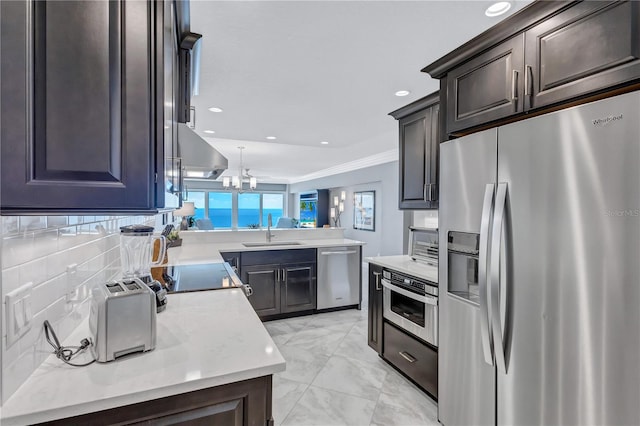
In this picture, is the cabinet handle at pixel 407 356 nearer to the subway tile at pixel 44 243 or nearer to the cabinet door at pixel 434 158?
the cabinet door at pixel 434 158

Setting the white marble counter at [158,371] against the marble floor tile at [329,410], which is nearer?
the white marble counter at [158,371]

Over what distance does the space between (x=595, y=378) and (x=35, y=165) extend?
1.81m

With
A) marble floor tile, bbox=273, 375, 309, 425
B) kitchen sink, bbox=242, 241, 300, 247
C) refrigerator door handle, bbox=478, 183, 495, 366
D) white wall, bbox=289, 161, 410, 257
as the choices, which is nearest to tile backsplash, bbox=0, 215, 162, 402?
marble floor tile, bbox=273, 375, 309, 425

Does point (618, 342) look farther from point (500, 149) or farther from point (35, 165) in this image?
point (35, 165)

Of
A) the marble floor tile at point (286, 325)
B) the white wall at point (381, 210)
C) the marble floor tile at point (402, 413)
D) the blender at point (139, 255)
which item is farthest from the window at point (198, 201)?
the marble floor tile at point (402, 413)

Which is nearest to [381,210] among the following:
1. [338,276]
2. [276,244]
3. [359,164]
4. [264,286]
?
[359,164]

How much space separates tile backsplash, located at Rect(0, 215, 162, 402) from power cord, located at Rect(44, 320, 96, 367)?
2 centimetres

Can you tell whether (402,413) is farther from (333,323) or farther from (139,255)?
(139,255)

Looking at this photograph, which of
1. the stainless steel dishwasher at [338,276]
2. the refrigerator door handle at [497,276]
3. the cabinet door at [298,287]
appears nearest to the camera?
the refrigerator door handle at [497,276]

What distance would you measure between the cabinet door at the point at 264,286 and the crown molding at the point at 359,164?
3.42 metres

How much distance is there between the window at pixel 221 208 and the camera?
12171 millimetres

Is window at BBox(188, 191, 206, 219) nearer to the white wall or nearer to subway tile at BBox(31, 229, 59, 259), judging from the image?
the white wall

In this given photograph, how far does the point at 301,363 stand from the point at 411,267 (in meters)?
1.32

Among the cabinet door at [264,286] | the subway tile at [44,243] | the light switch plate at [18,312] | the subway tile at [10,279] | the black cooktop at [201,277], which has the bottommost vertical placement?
the cabinet door at [264,286]
